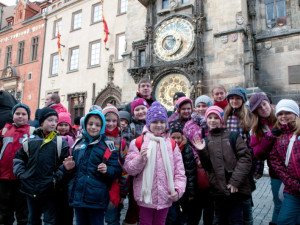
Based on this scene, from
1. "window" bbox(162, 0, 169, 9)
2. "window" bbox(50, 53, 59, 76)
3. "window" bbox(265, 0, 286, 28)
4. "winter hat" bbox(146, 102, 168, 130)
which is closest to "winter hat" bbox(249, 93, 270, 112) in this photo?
"winter hat" bbox(146, 102, 168, 130)

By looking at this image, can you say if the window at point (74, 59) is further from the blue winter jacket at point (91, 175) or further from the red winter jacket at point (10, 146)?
the blue winter jacket at point (91, 175)

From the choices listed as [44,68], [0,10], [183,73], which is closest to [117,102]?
[183,73]

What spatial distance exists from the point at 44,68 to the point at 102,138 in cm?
1912

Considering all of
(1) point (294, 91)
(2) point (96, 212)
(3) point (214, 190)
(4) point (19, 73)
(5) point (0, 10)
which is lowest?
(2) point (96, 212)

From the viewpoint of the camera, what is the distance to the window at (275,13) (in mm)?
10531

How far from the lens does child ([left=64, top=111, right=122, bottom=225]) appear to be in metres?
2.49

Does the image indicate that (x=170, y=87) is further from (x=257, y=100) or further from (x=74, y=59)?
(x=74, y=59)

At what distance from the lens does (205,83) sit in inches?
403

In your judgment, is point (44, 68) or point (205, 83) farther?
point (44, 68)

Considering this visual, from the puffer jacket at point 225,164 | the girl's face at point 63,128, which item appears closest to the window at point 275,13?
the puffer jacket at point 225,164

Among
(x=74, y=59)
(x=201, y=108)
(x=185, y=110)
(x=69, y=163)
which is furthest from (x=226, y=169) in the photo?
(x=74, y=59)

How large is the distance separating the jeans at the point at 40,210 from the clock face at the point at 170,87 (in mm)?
8293

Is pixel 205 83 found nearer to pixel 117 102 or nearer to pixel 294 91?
pixel 294 91

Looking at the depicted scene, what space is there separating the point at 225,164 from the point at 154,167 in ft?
2.76
